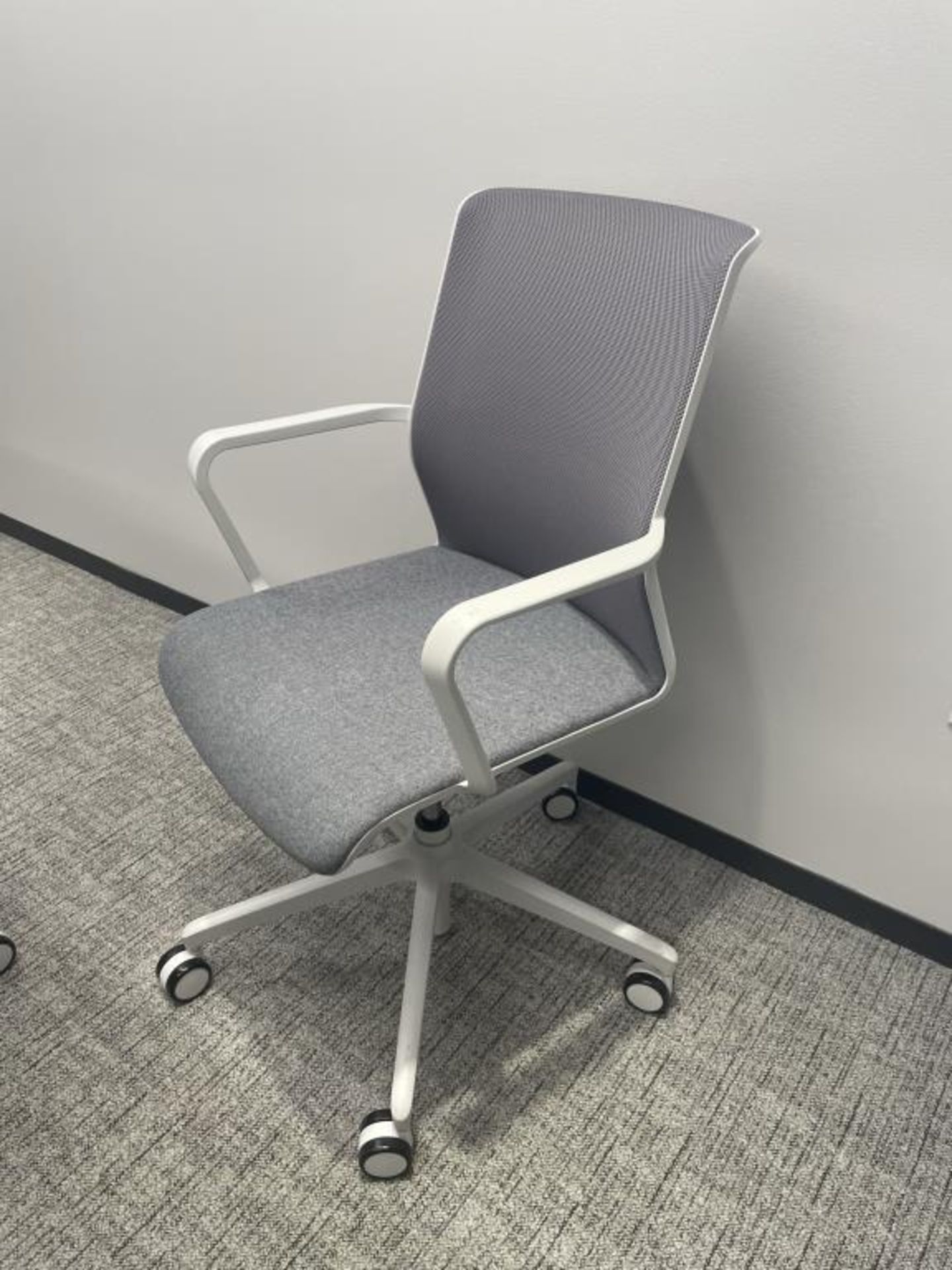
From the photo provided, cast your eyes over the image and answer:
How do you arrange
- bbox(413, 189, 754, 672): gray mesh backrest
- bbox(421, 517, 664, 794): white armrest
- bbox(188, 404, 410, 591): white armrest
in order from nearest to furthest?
bbox(421, 517, 664, 794): white armrest, bbox(413, 189, 754, 672): gray mesh backrest, bbox(188, 404, 410, 591): white armrest

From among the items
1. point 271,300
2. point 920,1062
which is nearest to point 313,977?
point 920,1062

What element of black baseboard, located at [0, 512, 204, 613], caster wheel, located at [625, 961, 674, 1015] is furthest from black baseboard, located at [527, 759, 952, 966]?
black baseboard, located at [0, 512, 204, 613]

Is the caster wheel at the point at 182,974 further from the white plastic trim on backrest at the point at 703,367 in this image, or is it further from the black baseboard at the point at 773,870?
the white plastic trim on backrest at the point at 703,367

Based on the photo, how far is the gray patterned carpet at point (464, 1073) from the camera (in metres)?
1.23

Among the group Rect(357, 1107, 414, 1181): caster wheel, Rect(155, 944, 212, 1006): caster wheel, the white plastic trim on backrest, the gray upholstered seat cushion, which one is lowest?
Rect(357, 1107, 414, 1181): caster wheel

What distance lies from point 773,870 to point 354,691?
33.3 inches

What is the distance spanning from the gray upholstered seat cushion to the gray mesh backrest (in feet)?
0.35

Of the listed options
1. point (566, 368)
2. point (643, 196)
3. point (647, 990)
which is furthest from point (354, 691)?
point (643, 196)

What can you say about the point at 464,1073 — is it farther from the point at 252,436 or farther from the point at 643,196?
the point at 643,196

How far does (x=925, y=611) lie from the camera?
4.58ft

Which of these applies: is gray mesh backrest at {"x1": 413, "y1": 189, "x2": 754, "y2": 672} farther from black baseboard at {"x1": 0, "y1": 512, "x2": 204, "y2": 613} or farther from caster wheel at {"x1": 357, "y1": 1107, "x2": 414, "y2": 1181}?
black baseboard at {"x1": 0, "y1": 512, "x2": 204, "y2": 613}

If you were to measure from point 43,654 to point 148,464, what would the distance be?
468mm

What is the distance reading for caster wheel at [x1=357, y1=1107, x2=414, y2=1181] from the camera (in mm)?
1250

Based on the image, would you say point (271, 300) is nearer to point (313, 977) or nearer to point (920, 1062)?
point (313, 977)
